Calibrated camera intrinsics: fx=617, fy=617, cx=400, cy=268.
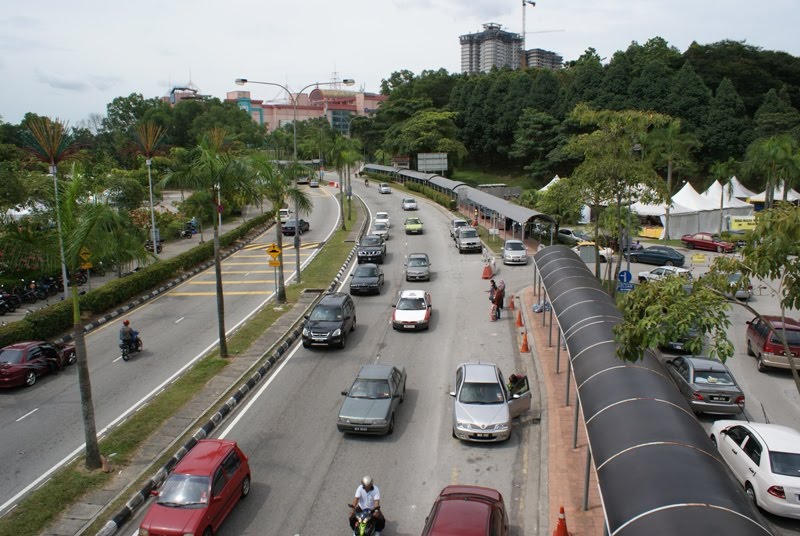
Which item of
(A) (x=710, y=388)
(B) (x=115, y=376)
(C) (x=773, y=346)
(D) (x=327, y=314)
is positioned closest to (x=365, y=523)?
(A) (x=710, y=388)

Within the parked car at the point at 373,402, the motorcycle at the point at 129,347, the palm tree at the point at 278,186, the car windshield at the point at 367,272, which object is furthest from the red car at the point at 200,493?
the car windshield at the point at 367,272

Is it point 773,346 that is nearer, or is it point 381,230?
point 773,346

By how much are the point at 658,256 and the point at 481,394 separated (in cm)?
2802

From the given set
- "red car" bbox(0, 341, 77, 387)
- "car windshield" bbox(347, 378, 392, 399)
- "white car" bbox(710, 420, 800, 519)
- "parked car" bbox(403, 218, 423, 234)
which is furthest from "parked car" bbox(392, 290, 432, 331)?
"parked car" bbox(403, 218, 423, 234)

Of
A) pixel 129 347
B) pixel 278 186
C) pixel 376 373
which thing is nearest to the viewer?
pixel 376 373

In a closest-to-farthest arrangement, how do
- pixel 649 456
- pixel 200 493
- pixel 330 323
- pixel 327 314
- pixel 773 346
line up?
1. pixel 649 456
2. pixel 200 493
3. pixel 773 346
4. pixel 330 323
5. pixel 327 314

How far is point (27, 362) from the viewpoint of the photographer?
2061cm

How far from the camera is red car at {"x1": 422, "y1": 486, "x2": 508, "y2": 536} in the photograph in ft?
34.4

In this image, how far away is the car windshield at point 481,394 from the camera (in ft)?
55.7

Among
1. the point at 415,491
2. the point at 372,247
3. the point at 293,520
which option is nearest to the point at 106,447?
the point at 293,520

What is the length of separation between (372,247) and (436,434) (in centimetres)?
2445

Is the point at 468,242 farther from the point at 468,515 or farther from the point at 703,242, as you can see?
the point at 468,515

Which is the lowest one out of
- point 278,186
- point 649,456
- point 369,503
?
point 369,503

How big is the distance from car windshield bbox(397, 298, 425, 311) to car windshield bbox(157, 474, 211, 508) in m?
15.2
